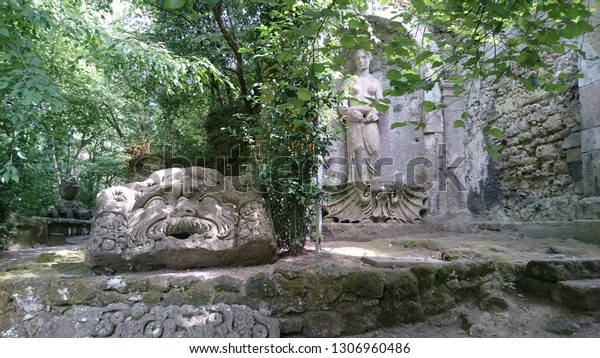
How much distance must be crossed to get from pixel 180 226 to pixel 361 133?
3.40 meters

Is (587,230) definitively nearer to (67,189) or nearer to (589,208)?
(589,208)

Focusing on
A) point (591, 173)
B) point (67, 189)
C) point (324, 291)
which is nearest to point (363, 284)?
point (324, 291)

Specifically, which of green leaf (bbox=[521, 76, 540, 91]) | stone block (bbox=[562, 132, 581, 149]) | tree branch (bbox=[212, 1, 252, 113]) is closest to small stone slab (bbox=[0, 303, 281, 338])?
green leaf (bbox=[521, 76, 540, 91])

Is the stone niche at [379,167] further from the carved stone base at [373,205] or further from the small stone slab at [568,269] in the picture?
the small stone slab at [568,269]

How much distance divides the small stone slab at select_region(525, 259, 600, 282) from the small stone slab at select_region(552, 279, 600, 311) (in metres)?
0.07

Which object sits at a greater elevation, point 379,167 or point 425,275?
point 379,167

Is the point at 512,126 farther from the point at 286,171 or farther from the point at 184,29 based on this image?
the point at 184,29

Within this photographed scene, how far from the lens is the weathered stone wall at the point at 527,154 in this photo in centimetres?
414

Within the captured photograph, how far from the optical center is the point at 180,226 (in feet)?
11.0

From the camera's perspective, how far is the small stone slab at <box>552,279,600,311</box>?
253cm

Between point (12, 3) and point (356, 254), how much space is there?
11.8 ft

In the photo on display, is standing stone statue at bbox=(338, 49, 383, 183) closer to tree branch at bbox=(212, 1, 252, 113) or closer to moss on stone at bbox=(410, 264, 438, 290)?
tree branch at bbox=(212, 1, 252, 113)

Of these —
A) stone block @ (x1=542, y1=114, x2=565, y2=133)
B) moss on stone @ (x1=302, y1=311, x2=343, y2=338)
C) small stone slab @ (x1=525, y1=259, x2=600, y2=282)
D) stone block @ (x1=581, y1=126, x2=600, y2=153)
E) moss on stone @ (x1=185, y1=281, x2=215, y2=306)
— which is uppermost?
stone block @ (x1=542, y1=114, x2=565, y2=133)

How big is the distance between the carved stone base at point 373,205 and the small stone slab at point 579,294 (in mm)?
2937
